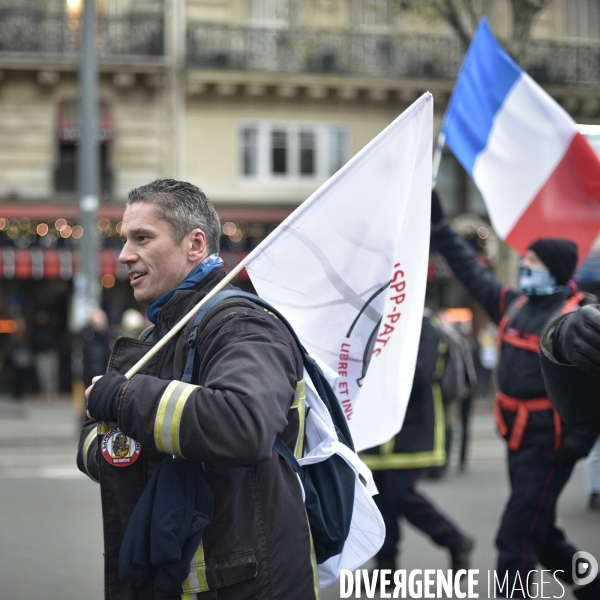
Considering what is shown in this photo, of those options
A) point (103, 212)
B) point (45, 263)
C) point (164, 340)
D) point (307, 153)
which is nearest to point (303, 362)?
point (164, 340)

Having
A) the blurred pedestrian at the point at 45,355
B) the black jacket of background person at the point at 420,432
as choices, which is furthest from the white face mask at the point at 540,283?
the blurred pedestrian at the point at 45,355

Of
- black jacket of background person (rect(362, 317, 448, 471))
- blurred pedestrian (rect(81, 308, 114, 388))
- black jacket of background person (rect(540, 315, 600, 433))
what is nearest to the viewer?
black jacket of background person (rect(540, 315, 600, 433))

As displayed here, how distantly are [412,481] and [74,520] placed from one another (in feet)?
10.4

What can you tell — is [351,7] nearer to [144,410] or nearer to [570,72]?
[570,72]

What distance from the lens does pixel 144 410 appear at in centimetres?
220

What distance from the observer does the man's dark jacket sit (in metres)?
2.16

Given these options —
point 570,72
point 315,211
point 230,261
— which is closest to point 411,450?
point 315,211

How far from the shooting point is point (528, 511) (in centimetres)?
452

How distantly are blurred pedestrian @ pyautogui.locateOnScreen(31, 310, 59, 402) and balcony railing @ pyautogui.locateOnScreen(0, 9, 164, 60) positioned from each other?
5.53 m

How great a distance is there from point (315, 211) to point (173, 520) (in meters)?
1.15

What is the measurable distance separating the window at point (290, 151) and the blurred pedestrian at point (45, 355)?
5.30 metres

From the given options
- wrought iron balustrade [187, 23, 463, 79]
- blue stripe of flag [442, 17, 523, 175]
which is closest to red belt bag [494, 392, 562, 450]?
blue stripe of flag [442, 17, 523, 175]

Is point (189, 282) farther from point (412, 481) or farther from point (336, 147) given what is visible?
point (336, 147)

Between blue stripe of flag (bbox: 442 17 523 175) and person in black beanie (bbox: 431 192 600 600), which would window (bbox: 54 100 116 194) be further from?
person in black beanie (bbox: 431 192 600 600)
